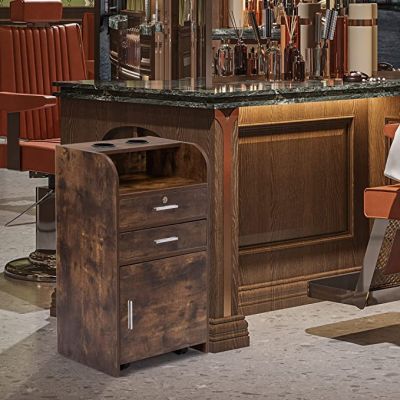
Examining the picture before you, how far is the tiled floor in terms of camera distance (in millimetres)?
4109

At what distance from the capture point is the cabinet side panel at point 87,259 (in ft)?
13.9

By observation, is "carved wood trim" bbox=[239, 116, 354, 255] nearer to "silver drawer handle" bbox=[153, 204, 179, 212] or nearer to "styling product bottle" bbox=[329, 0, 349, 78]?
"styling product bottle" bbox=[329, 0, 349, 78]

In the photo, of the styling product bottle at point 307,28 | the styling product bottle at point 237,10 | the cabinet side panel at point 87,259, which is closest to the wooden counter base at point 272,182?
the styling product bottle at point 307,28

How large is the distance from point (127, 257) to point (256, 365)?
1.96 feet


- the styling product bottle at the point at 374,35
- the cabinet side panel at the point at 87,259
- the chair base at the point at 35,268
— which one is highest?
the styling product bottle at the point at 374,35

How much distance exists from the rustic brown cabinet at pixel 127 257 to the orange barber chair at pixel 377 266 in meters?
0.55

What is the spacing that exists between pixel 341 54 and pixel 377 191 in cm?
112

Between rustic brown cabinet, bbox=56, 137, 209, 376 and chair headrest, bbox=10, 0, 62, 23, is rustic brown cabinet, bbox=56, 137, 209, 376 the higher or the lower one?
the lower one

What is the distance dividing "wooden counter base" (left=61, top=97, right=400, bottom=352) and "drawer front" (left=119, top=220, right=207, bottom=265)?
201 millimetres

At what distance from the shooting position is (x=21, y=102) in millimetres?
5875

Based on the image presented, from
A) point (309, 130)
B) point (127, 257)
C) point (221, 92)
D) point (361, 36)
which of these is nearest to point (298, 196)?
point (309, 130)

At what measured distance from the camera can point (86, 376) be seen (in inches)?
169

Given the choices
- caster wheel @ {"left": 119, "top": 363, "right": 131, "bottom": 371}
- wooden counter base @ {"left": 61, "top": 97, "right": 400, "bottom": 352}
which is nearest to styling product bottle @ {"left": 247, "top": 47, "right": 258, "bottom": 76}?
wooden counter base @ {"left": 61, "top": 97, "right": 400, "bottom": 352}

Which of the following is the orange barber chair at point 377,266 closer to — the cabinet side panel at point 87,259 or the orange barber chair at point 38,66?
the cabinet side panel at point 87,259
